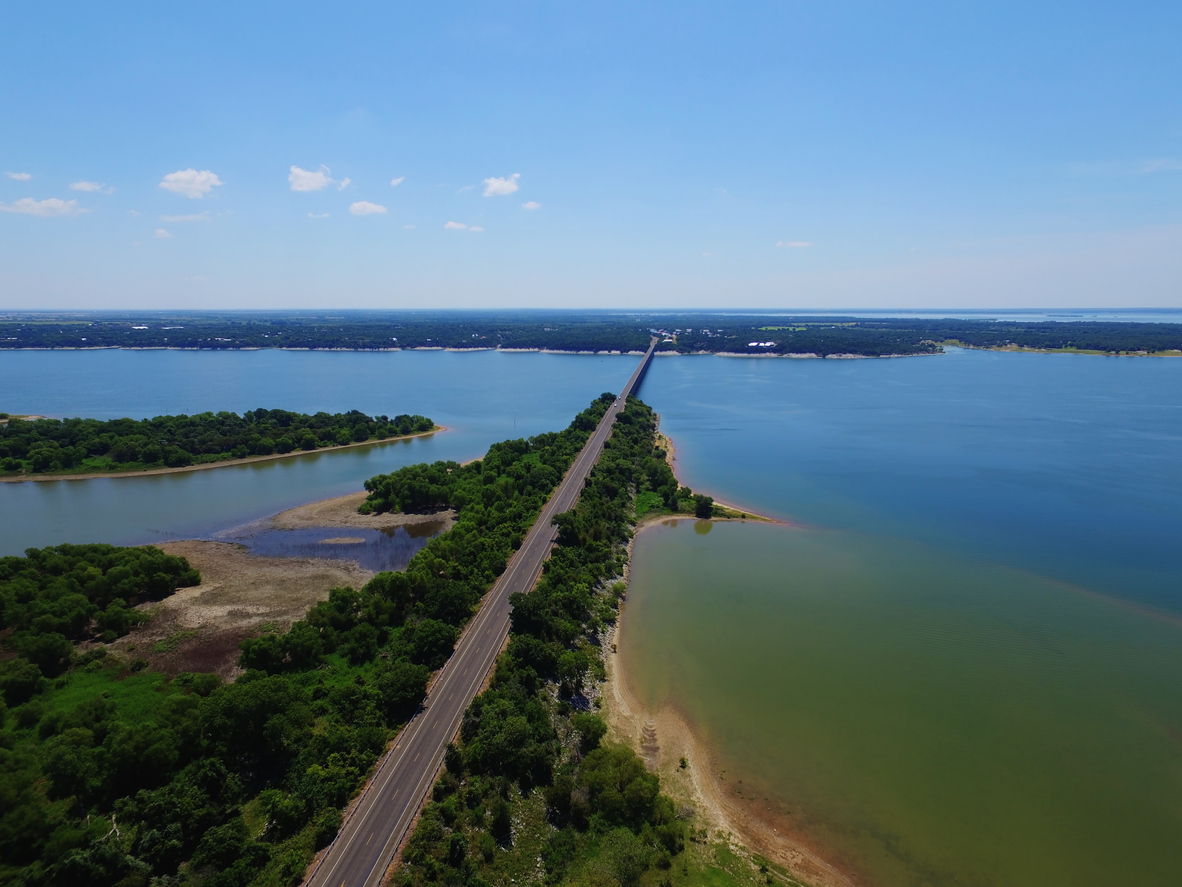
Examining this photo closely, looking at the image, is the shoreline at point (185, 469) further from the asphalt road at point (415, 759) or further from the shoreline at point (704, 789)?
the shoreline at point (704, 789)

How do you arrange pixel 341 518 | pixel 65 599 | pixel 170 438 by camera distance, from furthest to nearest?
pixel 170 438
pixel 341 518
pixel 65 599

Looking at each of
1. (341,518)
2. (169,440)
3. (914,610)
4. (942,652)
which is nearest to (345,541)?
(341,518)

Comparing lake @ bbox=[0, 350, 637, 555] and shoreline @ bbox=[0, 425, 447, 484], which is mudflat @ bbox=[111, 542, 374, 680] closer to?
lake @ bbox=[0, 350, 637, 555]

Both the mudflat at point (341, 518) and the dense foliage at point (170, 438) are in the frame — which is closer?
the mudflat at point (341, 518)

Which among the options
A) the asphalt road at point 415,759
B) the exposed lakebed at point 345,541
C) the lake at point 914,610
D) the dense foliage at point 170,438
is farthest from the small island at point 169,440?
the asphalt road at point 415,759

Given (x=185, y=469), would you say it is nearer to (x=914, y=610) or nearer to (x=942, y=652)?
(x=914, y=610)

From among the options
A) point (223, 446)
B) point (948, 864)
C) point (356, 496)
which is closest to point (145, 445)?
point (223, 446)
